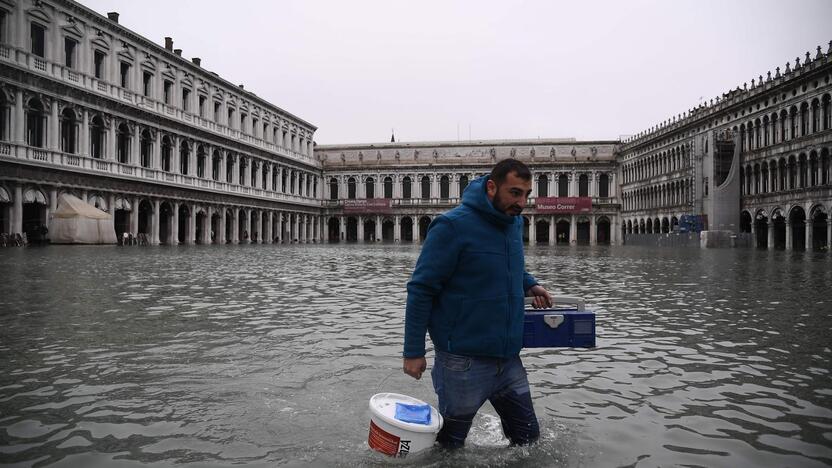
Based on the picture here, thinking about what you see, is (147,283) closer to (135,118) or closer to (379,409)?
(379,409)

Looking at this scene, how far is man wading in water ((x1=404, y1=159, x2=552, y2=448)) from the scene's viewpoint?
329 centimetres

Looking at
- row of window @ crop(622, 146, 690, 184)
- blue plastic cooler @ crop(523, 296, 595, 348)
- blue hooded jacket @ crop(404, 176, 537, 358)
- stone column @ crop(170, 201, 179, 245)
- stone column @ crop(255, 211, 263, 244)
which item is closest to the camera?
blue hooded jacket @ crop(404, 176, 537, 358)

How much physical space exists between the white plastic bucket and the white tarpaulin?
3318cm

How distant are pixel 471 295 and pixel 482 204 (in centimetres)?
51

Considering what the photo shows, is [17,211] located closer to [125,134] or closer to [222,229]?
[125,134]

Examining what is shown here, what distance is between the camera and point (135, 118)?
4088cm

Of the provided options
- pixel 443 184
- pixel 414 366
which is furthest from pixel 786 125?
pixel 414 366

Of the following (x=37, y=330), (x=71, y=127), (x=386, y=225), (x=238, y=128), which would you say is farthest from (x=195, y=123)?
(x=37, y=330)

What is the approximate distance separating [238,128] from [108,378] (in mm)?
53060

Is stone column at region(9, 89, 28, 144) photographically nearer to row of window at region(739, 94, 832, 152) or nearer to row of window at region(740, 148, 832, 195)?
row of window at region(740, 148, 832, 195)

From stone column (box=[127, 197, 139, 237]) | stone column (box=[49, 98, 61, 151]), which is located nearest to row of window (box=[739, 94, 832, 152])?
stone column (box=[127, 197, 139, 237])

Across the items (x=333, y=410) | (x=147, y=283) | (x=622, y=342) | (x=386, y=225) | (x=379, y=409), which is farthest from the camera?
(x=386, y=225)

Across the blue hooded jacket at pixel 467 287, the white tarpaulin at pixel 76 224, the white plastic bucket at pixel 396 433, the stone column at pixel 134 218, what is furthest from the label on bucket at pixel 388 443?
the stone column at pixel 134 218

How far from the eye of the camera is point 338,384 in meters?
5.29
